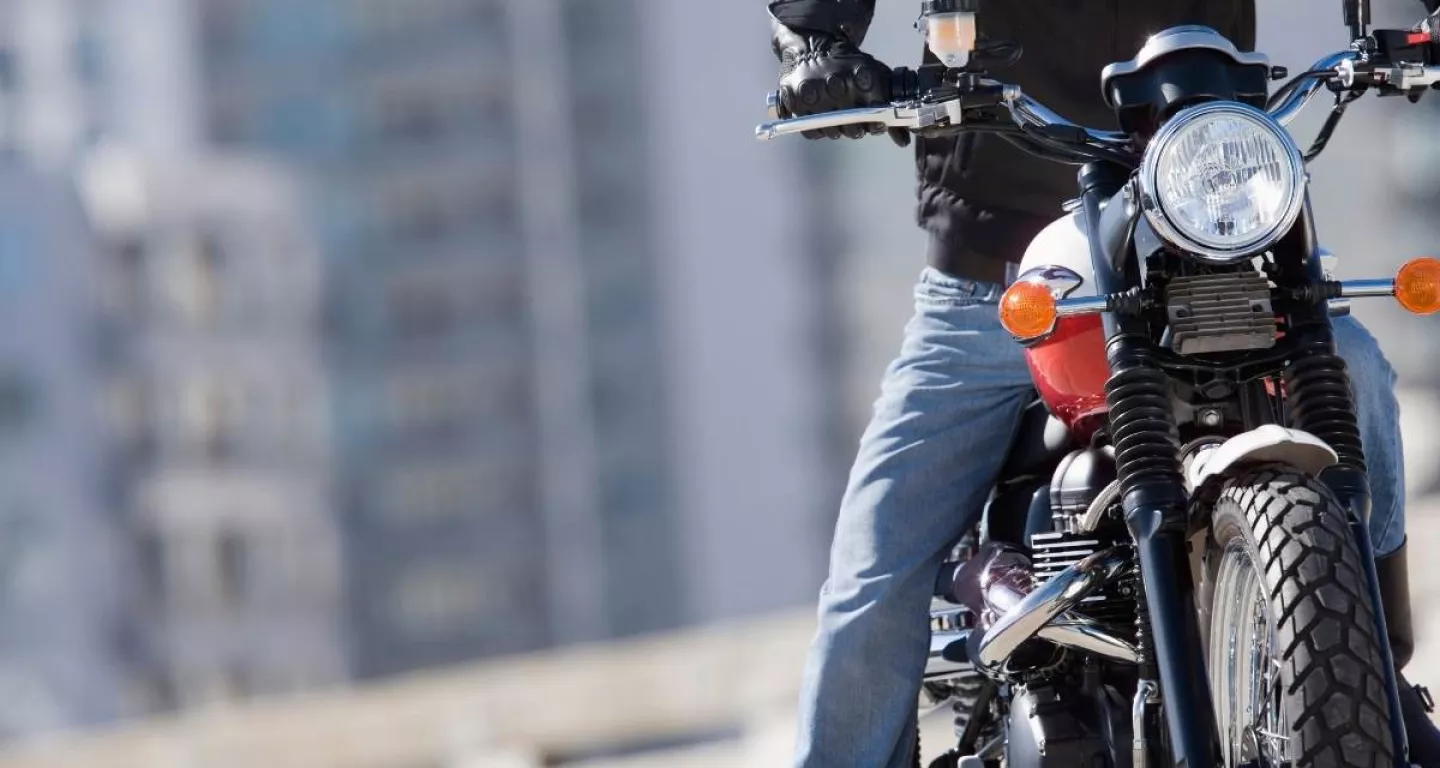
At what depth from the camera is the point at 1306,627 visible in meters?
2.81

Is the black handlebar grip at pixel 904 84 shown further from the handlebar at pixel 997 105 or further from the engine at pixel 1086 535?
the engine at pixel 1086 535

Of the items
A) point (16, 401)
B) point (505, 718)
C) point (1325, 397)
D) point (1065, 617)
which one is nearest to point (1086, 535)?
point (1065, 617)

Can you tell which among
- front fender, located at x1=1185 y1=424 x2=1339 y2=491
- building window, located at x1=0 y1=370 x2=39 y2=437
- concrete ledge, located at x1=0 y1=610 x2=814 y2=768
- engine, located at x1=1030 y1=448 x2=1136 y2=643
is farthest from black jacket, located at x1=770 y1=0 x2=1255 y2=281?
building window, located at x1=0 y1=370 x2=39 y2=437

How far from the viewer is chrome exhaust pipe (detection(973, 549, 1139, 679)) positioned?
3379 millimetres

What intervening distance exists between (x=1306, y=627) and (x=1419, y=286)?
2.22ft

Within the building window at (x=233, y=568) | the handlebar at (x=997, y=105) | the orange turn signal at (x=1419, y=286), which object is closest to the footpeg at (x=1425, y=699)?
the orange turn signal at (x=1419, y=286)

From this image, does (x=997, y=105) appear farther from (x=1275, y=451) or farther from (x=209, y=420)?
(x=209, y=420)

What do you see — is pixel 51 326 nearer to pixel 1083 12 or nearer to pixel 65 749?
pixel 65 749

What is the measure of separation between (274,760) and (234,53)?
7298cm

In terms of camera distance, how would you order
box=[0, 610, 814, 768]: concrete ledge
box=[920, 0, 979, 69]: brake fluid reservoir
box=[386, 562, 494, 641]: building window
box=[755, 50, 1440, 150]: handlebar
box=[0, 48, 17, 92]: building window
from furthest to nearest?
box=[0, 48, 17, 92]: building window, box=[386, 562, 494, 641]: building window, box=[0, 610, 814, 768]: concrete ledge, box=[755, 50, 1440, 150]: handlebar, box=[920, 0, 979, 69]: brake fluid reservoir

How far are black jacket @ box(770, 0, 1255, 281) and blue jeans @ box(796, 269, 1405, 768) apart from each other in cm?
9

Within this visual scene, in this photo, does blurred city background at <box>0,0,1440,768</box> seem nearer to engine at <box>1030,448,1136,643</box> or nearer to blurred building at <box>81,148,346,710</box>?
blurred building at <box>81,148,346,710</box>

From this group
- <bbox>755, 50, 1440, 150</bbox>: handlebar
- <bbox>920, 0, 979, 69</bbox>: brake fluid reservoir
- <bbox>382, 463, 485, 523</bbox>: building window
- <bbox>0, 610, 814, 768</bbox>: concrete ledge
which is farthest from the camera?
<bbox>382, 463, 485, 523</bbox>: building window

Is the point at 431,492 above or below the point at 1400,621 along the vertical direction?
below
